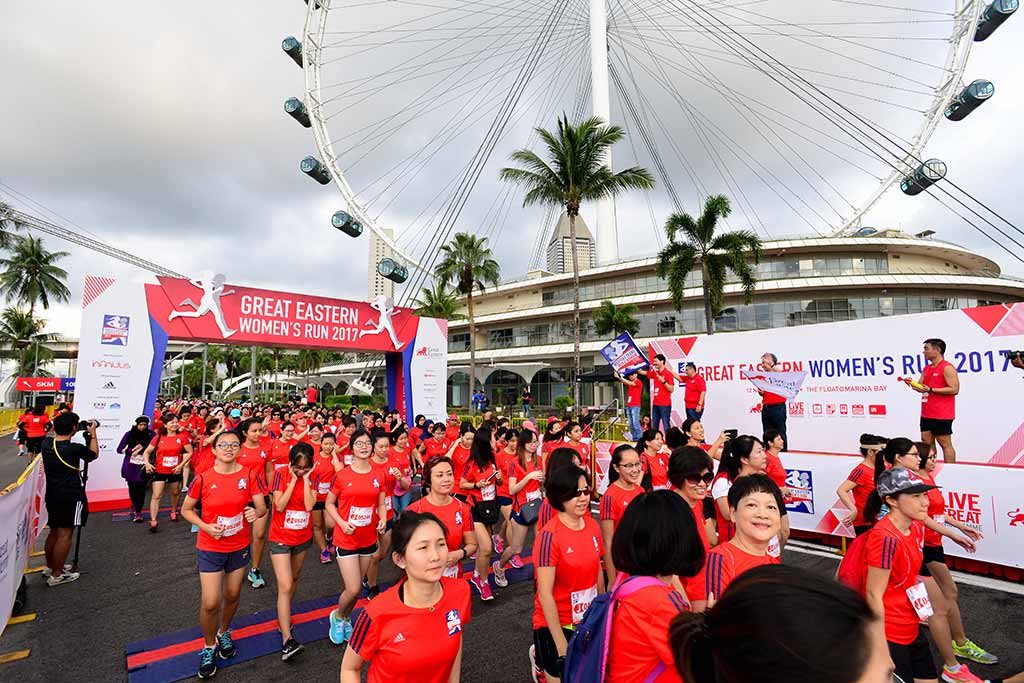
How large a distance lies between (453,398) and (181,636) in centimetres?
4458

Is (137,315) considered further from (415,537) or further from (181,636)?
(415,537)

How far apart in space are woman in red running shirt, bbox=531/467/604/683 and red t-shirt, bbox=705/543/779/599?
81 centimetres

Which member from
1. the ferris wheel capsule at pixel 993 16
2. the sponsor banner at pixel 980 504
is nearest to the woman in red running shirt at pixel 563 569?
the sponsor banner at pixel 980 504

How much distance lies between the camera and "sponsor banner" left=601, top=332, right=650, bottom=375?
12.3 m

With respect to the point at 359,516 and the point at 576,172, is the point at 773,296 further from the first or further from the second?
the point at 359,516

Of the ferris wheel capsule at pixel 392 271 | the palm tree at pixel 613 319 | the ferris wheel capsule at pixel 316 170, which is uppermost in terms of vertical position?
the ferris wheel capsule at pixel 316 170

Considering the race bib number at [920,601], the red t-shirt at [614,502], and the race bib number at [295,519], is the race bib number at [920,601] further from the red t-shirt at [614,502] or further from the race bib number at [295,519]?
the race bib number at [295,519]

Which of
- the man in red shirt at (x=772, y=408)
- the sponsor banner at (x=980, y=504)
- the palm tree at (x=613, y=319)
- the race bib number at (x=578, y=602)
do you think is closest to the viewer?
the race bib number at (x=578, y=602)

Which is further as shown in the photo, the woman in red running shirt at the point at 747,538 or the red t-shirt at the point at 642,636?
the woman in red running shirt at the point at 747,538

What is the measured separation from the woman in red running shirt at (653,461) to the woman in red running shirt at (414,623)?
13.2ft

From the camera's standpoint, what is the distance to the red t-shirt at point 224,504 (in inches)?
179

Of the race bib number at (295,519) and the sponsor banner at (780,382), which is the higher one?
the sponsor banner at (780,382)

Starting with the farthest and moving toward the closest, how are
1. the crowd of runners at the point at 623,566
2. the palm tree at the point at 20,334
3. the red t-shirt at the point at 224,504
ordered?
1. the palm tree at the point at 20,334
2. the red t-shirt at the point at 224,504
3. the crowd of runners at the point at 623,566

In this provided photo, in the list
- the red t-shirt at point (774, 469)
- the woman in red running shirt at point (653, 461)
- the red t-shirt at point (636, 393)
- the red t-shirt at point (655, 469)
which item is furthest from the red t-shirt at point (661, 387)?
the red t-shirt at point (774, 469)
